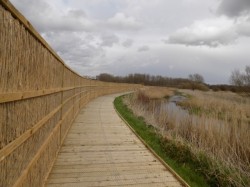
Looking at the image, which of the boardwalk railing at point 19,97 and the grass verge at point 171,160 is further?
the grass verge at point 171,160

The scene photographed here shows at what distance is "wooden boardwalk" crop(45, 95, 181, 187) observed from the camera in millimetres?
4586

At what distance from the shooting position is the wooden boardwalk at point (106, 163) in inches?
181

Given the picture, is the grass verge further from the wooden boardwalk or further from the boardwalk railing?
the boardwalk railing

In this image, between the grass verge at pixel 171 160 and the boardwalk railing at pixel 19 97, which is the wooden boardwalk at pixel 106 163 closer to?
the grass verge at pixel 171 160

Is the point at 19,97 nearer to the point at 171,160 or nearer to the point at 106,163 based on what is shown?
the point at 106,163

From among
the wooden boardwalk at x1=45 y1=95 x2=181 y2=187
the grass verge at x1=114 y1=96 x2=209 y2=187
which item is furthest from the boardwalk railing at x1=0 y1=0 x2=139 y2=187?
the grass verge at x1=114 y1=96 x2=209 y2=187

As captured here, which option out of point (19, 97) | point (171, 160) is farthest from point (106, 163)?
point (19, 97)

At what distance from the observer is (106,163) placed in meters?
5.51

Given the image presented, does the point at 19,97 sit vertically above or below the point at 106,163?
above

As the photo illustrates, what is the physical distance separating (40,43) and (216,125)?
6434mm

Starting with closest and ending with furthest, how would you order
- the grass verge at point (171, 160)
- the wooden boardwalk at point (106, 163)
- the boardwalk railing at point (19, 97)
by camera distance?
1. the boardwalk railing at point (19, 97)
2. the wooden boardwalk at point (106, 163)
3. the grass verge at point (171, 160)

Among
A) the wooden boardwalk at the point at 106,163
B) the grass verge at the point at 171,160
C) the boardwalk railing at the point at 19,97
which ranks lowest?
the grass verge at the point at 171,160

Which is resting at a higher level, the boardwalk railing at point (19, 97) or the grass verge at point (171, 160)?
the boardwalk railing at point (19, 97)

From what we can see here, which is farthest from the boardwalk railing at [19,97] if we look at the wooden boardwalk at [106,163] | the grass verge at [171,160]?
the grass verge at [171,160]
